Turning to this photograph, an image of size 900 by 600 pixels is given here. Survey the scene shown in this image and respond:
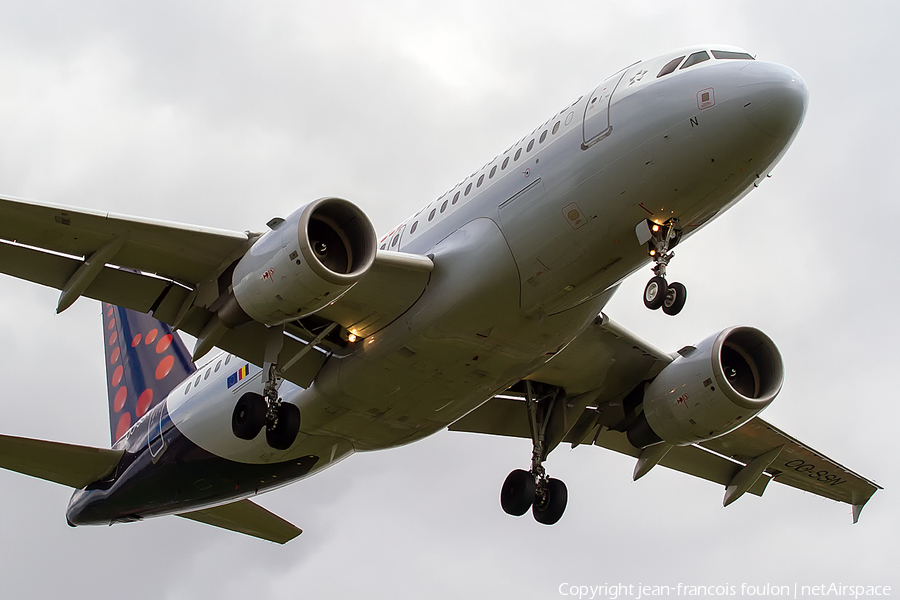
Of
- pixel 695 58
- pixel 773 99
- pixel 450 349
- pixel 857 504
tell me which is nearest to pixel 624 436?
pixel 857 504

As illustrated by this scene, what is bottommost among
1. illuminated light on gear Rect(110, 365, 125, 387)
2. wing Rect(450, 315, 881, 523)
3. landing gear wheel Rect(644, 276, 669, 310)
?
landing gear wheel Rect(644, 276, 669, 310)

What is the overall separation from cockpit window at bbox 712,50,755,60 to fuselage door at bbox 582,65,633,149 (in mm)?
1442

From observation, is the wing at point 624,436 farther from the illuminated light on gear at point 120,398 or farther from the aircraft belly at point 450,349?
the illuminated light on gear at point 120,398

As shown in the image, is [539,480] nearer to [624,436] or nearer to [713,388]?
[624,436]

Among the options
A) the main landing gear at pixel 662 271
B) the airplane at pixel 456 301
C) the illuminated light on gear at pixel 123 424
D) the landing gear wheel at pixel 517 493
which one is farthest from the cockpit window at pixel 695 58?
the illuminated light on gear at pixel 123 424

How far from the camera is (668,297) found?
1441 centimetres

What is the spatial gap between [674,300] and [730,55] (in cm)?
363

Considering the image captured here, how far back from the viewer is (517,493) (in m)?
20.1

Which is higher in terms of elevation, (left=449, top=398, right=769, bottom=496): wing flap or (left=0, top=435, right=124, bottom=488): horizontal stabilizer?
(left=449, top=398, right=769, bottom=496): wing flap

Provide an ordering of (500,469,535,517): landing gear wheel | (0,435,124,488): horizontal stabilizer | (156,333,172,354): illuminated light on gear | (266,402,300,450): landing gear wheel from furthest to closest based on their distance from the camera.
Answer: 1. (156,333,172,354): illuminated light on gear
2. (500,469,535,517): landing gear wheel
3. (0,435,124,488): horizontal stabilizer
4. (266,402,300,450): landing gear wheel

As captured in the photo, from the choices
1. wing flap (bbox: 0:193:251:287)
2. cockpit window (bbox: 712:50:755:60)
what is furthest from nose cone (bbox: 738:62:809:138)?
wing flap (bbox: 0:193:251:287)

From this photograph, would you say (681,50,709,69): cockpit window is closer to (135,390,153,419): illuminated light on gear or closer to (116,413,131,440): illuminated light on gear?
(135,390,153,419): illuminated light on gear

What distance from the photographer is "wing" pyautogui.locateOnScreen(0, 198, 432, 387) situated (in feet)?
49.7

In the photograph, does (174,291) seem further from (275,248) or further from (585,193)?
(585,193)
